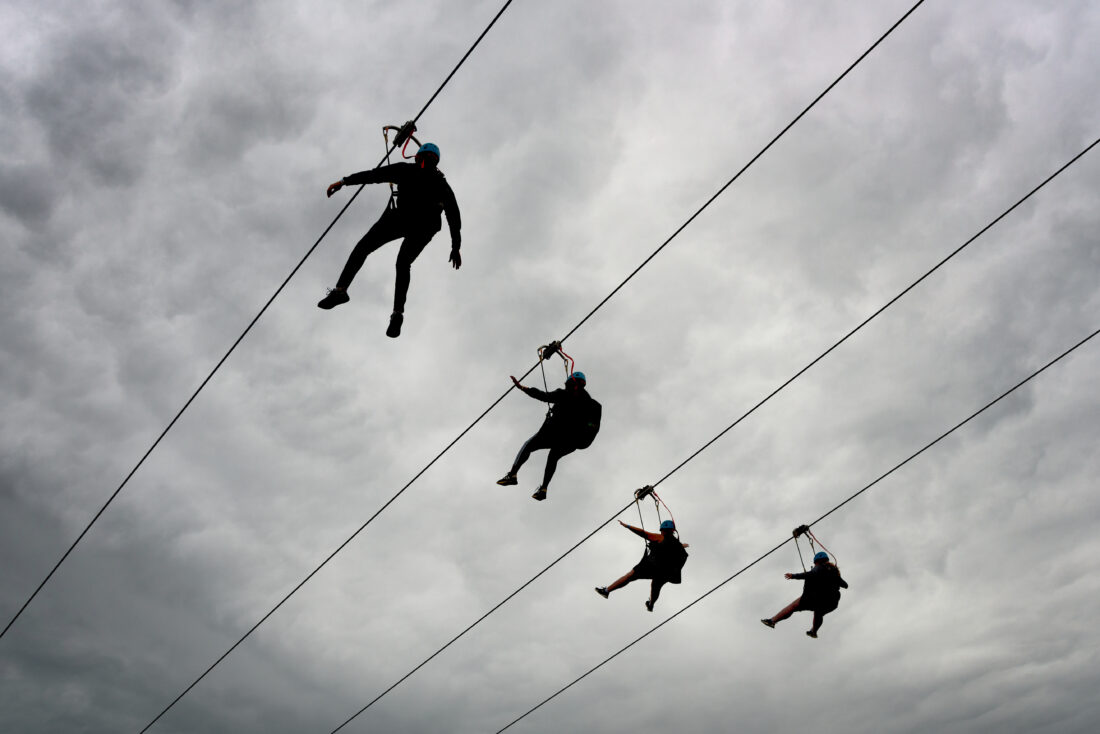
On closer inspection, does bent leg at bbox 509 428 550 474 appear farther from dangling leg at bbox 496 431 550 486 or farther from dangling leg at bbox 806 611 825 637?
dangling leg at bbox 806 611 825 637

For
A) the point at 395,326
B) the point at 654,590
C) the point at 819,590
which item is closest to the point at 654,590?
the point at 654,590

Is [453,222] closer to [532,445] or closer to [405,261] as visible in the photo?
[405,261]

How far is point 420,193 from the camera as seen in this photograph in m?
8.68

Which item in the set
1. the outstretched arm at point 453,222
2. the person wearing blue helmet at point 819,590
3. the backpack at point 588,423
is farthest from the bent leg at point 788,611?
the outstretched arm at point 453,222

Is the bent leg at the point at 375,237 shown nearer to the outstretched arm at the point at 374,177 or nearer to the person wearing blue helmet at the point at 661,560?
the outstretched arm at the point at 374,177

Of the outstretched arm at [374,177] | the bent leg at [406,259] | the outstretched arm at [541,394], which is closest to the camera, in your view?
the outstretched arm at [374,177]

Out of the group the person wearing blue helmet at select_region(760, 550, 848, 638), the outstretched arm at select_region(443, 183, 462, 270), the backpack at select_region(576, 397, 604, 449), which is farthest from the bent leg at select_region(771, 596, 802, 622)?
the outstretched arm at select_region(443, 183, 462, 270)

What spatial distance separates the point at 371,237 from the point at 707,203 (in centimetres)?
308

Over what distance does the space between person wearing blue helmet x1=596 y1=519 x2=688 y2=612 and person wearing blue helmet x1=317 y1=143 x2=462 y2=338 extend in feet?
16.7

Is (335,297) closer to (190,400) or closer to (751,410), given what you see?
(190,400)

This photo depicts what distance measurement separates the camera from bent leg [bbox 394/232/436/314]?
348 inches

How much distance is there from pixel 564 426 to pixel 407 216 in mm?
3147

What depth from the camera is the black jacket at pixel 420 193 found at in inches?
338

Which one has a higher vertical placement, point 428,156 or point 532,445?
point 428,156
